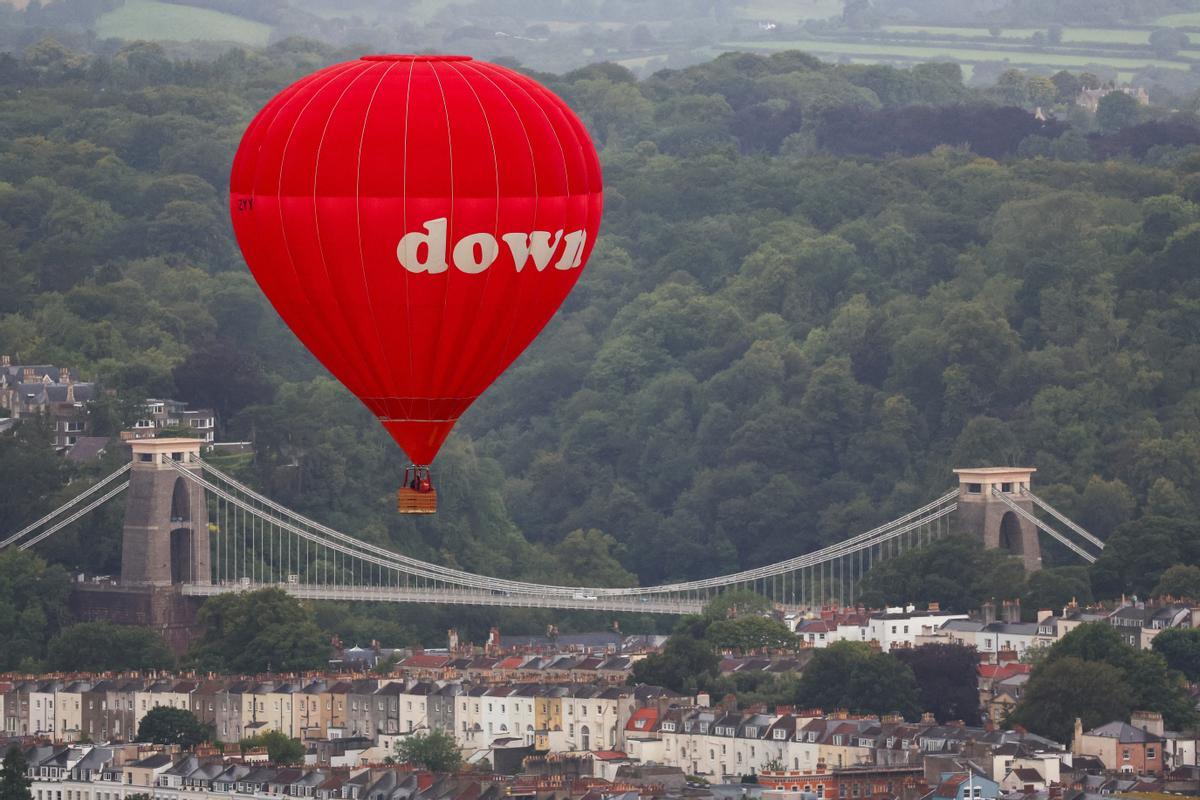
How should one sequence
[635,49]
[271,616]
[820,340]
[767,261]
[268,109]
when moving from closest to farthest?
[268,109] → [271,616] → [820,340] → [767,261] → [635,49]

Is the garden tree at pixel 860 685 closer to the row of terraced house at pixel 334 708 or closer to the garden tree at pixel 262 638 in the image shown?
the row of terraced house at pixel 334 708

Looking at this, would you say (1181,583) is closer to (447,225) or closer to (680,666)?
(680,666)

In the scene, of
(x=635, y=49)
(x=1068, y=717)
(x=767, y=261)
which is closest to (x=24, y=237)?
(x=767, y=261)

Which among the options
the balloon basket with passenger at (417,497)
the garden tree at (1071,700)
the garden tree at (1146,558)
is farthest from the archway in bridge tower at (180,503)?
the balloon basket with passenger at (417,497)

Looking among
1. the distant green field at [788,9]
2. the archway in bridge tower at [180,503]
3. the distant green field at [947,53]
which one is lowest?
the archway in bridge tower at [180,503]

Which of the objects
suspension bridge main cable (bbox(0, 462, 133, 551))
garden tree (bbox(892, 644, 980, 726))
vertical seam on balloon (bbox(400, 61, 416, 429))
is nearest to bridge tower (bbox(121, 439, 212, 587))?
suspension bridge main cable (bbox(0, 462, 133, 551))

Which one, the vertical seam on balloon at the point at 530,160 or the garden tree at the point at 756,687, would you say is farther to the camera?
the garden tree at the point at 756,687

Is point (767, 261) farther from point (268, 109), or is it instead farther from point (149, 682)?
point (268, 109)

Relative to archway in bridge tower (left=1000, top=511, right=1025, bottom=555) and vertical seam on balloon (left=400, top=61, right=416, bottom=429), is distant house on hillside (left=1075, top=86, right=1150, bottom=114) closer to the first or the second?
archway in bridge tower (left=1000, top=511, right=1025, bottom=555)
